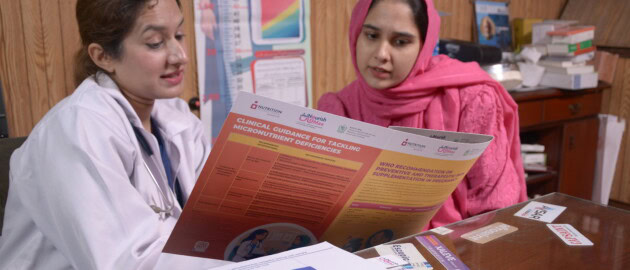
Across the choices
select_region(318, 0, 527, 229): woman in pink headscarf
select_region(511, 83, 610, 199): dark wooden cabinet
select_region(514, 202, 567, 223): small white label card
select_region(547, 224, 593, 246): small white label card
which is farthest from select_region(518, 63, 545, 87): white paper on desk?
select_region(547, 224, 593, 246): small white label card

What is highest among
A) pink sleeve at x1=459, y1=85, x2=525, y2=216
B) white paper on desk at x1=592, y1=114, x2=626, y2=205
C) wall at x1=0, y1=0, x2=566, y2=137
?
wall at x1=0, y1=0, x2=566, y2=137

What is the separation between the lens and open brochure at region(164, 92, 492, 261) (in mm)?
709

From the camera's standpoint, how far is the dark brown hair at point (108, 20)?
1.08 metres

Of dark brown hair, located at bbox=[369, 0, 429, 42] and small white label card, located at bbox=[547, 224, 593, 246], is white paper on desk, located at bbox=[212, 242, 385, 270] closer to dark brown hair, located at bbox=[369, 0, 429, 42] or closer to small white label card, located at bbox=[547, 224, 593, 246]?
small white label card, located at bbox=[547, 224, 593, 246]

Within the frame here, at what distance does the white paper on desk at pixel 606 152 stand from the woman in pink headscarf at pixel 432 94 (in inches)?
74.7

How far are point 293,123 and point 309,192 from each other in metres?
0.13

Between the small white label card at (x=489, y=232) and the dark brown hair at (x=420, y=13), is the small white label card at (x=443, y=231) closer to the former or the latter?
the small white label card at (x=489, y=232)

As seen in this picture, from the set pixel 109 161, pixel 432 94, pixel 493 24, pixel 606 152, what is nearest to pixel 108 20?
pixel 109 161

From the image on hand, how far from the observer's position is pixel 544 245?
0.86 meters

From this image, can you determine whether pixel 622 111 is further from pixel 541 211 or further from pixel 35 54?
pixel 35 54

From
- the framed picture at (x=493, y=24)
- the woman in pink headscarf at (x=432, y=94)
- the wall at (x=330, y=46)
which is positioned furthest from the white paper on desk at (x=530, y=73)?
the woman in pink headscarf at (x=432, y=94)

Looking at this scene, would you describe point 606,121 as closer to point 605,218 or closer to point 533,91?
point 533,91

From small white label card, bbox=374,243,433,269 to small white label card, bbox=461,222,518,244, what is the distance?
0.12m

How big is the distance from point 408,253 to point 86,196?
0.54 metres
